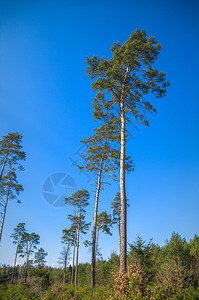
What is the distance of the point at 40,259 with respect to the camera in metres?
40.8

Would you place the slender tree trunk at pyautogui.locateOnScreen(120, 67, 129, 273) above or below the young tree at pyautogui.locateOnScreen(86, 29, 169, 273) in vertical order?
below

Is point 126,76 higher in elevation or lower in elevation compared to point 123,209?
higher

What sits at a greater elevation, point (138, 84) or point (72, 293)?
point (138, 84)

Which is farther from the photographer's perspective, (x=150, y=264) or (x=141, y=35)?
(x=141, y=35)

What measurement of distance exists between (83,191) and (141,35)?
17670mm

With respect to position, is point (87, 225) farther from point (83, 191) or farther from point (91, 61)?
point (91, 61)

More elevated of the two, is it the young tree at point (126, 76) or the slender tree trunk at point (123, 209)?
the young tree at point (126, 76)

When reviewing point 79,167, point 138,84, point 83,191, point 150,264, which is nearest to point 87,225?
point 83,191

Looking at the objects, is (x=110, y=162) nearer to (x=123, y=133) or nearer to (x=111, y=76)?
(x=123, y=133)

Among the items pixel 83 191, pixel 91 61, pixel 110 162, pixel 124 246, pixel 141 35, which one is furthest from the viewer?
pixel 83 191

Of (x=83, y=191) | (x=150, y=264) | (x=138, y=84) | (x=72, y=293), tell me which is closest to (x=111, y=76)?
(x=138, y=84)

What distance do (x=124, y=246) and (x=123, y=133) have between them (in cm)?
554

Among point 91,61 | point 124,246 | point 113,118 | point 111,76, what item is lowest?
point 124,246

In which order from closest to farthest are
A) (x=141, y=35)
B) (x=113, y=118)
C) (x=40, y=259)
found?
(x=141, y=35) < (x=113, y=118) < (x=40, y=259)
